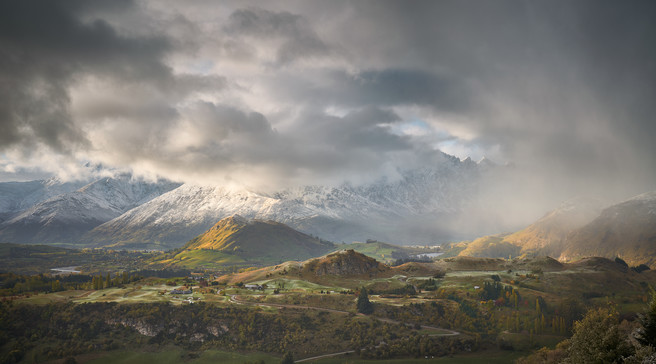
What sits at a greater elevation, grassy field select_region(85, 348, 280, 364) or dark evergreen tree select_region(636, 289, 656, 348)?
dark evergreen tree select_region(636, 289, 656, 348)

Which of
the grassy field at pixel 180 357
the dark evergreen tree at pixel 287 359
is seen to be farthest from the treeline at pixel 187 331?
the dark evergreen tree at pixel 287 359

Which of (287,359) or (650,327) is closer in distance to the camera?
(650,327)

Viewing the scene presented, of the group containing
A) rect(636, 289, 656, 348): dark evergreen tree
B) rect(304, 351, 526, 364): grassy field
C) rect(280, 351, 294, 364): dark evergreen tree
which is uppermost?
rect(636, 289, 656, 348): dark evergreen tree

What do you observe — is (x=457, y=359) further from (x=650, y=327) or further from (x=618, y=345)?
(x=650, y=327)

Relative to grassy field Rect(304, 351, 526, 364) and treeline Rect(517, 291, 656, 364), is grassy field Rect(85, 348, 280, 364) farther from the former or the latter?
treeline Rect(517, 291, 656, 364)

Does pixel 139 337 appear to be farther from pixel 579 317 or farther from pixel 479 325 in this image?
pixel 579 317

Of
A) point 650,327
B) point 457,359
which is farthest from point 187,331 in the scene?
point 650,327

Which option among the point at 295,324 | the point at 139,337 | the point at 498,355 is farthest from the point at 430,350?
the point at 139,337

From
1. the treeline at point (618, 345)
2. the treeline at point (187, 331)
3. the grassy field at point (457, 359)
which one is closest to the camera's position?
the treeline at point (618, 345)

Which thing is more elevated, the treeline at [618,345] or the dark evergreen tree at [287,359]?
the treeline at [618,345]

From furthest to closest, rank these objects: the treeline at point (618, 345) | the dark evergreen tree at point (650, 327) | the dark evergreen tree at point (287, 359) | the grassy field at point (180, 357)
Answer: the grassy field at point (180, 357) → the dark evergreen tree at point (287, 359) → the dark evergreen tree at point (650, 327) → the treeline at point (618, 345)

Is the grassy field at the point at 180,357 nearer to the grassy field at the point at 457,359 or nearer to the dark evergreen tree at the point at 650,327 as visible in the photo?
the grassy field at the point at 457,359

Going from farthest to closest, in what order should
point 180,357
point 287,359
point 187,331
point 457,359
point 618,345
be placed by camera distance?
point 187,331 → point 180,357 → point 457,359 → point 287,359 → point 618,345

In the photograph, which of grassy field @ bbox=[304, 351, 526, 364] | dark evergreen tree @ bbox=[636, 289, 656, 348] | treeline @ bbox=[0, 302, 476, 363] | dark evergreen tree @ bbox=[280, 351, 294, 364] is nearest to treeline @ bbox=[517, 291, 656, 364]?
dark evergreen tree @ bbox=[636, 289, 656, 348]
